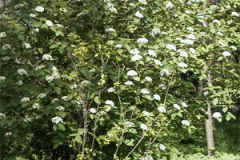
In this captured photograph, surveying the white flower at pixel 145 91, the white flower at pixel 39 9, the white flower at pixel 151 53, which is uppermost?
the white flower at pixel 39 9

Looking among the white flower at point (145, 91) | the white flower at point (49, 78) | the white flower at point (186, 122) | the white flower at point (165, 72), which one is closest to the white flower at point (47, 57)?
the white flower at point (49, 78)

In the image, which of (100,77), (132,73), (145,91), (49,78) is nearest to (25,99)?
(49,78)

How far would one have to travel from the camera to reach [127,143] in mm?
3957

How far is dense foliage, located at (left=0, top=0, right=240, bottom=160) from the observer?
3.77 metres

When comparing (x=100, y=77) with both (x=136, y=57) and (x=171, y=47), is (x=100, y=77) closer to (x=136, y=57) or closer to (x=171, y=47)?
(x=136, y=57)

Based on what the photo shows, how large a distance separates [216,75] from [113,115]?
175 centimetres

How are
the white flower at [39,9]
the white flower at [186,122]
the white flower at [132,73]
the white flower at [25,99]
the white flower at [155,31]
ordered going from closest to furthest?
the white flower at [25,99] < the white flower at [132,73] < the white flower at [39,9] < the white flower at [186,122] < the white flower at [155,31]

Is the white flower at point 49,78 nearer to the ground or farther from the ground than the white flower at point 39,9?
nearer to the ground

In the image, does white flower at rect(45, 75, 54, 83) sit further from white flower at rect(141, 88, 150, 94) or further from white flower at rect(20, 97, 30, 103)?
white flower at rect(141, 88, 150, 94)

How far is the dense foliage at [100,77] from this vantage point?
377 cm

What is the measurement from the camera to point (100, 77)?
411 centimetres

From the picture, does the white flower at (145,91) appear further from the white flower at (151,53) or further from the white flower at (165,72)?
the white flower at (151,53)

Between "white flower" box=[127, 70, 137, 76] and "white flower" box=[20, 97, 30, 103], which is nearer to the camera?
"white flower" box=[20, 97, 30, 103]

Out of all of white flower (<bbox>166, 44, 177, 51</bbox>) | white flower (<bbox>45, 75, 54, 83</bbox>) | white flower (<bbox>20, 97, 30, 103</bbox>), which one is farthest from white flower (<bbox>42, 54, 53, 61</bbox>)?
white flower (<bbox>166, 44, 177, 51</bbox>)
